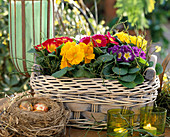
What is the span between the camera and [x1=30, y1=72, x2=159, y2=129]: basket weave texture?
0.79 metres

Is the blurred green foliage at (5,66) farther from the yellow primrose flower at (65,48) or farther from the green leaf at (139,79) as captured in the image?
the green leaf at (139,79)

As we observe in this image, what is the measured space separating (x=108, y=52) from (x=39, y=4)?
1.01 metres

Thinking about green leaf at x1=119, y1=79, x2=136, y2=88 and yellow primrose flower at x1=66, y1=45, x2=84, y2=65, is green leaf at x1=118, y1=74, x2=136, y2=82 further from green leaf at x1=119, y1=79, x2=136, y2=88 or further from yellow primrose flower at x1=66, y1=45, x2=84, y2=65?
yellow primrose flower at x1=66, y1=45, x2=84, y2=65

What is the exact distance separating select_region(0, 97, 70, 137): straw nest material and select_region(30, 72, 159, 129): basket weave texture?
0.09 metres

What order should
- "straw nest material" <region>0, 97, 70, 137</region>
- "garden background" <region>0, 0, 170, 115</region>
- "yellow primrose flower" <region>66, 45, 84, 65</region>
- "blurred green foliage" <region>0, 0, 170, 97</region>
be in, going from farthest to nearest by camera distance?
"blurred green foliage" <region>0, 0, 170, 97</region> → "garden background" <region>0, 0, 170, 115</region> → "yellow primrose flower" <region>66, 45, 84, 65</region> → "straw nest material" <region>0, 97, 70, 137</region>

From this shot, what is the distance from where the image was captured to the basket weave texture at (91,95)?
0.79 m

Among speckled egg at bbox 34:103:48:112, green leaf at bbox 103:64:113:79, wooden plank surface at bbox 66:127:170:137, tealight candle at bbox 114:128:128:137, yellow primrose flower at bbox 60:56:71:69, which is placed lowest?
wooden plank surface at bbox 66:127:170:137

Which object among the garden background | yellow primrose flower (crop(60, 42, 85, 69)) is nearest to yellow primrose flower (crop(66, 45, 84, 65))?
yellow primrose flower (crop(60, 42, 85, 69))

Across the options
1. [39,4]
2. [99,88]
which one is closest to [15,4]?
[39,4]

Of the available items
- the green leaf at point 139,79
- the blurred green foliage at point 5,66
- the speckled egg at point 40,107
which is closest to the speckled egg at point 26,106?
the speckled egg at point 40,107

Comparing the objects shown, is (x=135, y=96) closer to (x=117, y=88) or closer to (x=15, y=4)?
(x=117, y=88)

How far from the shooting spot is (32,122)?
70 cm

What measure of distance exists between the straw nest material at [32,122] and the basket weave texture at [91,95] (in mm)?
92

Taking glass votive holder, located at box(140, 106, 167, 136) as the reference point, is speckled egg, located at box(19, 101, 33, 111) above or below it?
above
